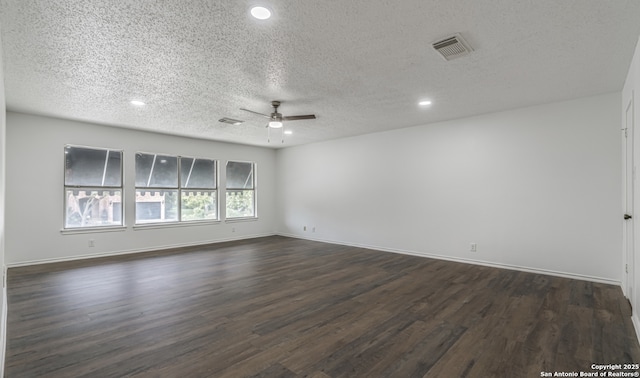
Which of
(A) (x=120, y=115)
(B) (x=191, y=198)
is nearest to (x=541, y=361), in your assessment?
(A) (x=120, y=115)

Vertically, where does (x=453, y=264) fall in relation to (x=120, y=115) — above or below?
below

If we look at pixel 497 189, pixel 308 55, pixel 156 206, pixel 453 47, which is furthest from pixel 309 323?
pixel 156 206

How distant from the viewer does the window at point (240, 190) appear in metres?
8.09

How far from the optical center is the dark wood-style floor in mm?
2209

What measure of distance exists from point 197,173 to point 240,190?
1.27 m

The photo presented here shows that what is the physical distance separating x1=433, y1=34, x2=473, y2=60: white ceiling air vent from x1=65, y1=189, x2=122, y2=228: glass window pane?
6.44 metres

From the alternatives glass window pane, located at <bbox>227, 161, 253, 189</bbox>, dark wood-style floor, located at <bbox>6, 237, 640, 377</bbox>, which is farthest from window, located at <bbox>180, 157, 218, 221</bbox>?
dark wood-style floor, located at <bbox>6, 237, 640, 377</bbox>

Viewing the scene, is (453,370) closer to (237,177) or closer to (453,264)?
(453,264)

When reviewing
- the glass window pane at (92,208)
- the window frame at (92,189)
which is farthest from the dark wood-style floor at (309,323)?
the glass window pane at (92,208)

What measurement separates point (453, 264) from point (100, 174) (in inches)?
274

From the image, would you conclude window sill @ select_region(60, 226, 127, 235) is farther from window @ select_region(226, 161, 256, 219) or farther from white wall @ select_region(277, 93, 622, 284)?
white wall @ select_region(277, 93, 622, 284)

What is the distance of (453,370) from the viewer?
2.12 m

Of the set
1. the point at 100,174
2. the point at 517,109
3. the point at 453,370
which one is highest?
the point at 517,109

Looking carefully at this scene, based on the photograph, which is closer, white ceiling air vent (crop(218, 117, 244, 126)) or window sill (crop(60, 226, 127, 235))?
white ceiling air vent (crop(218, 117, 244, 126))
